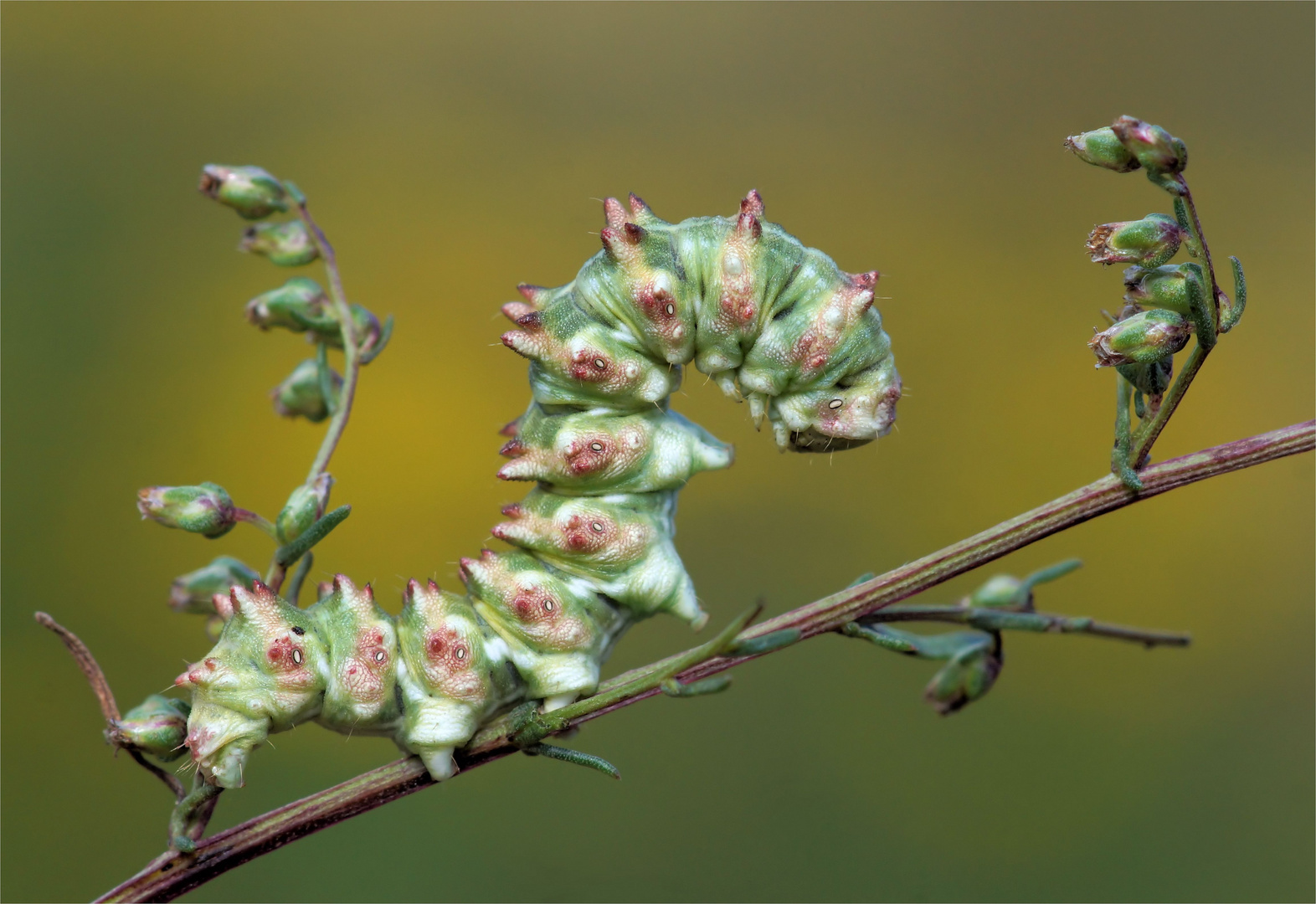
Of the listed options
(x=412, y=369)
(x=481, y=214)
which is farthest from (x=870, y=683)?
(x=481, y=214)

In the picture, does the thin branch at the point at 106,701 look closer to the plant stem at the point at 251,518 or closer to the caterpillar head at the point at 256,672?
the caterpillar head at the point at 256,672

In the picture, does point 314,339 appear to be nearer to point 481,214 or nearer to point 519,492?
point 519,492

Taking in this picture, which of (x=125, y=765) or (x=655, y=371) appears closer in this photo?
(x=655, y=371)

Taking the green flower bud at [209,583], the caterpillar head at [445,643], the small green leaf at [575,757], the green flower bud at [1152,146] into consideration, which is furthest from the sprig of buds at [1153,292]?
the green flower bud at [209,583]

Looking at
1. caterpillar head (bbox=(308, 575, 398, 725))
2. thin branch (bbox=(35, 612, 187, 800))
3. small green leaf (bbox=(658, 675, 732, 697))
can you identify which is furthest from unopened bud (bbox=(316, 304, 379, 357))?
small green leaf (bbox=(658, 675, 732, 697))

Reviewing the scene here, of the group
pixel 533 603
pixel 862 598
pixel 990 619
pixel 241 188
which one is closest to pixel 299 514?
pixel 533 603

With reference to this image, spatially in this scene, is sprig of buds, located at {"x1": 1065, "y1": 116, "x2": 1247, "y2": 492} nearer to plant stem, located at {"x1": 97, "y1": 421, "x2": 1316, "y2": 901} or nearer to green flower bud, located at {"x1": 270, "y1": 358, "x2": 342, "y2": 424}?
plant stem, located at {"x1": 97, "y1": 421, "x2": 1316, "y2": 901}
